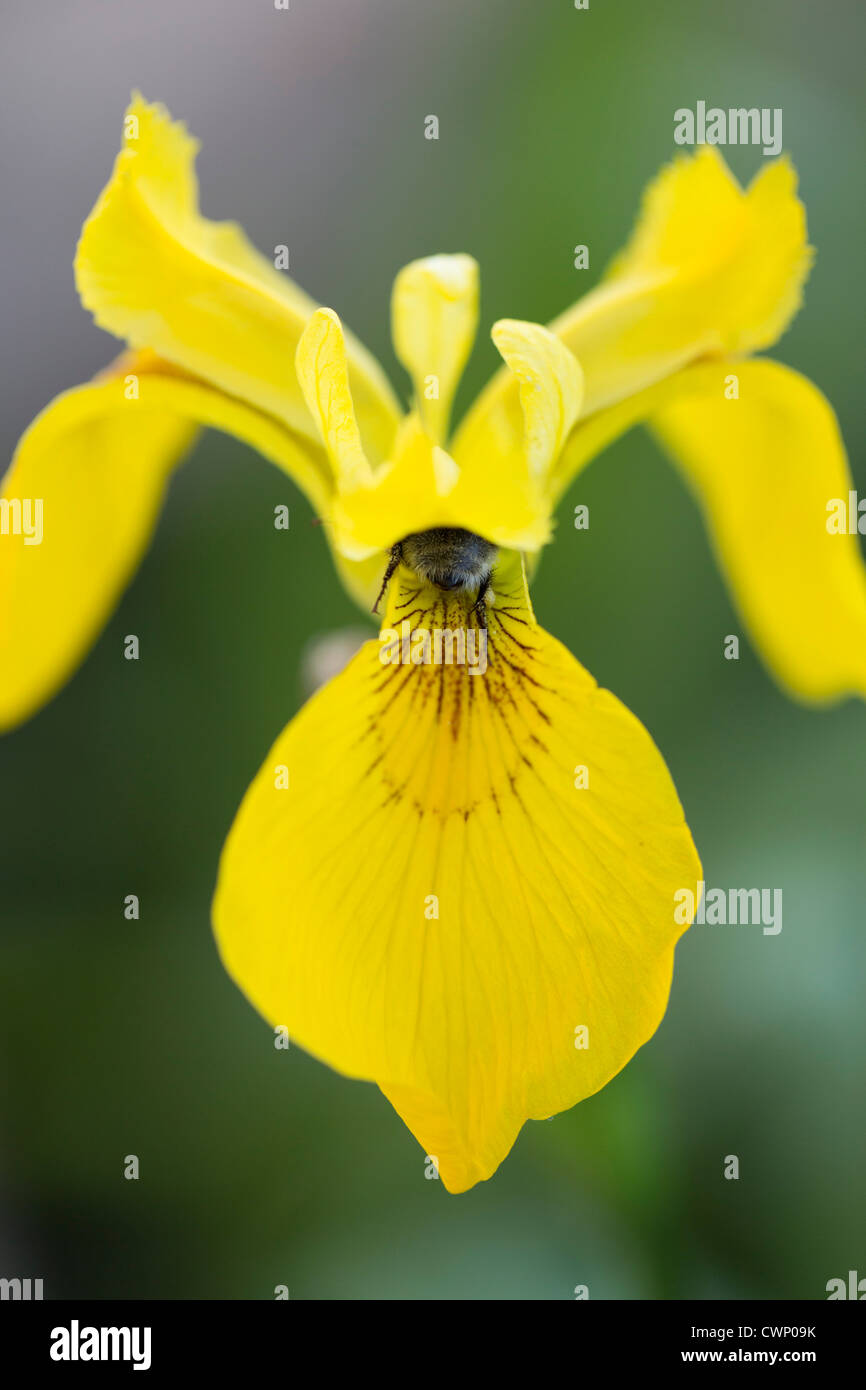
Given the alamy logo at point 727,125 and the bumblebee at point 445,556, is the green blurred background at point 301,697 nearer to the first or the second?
the alamy logo at point 727,125

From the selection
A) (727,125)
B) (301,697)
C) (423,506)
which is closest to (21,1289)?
(301,697)

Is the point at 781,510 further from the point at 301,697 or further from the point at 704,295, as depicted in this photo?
the point at 301,697

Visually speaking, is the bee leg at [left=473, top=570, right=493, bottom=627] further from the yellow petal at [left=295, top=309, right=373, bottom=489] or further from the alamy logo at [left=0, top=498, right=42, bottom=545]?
the alamy logo at [left=0, top=498, right=42, bottom=545]
